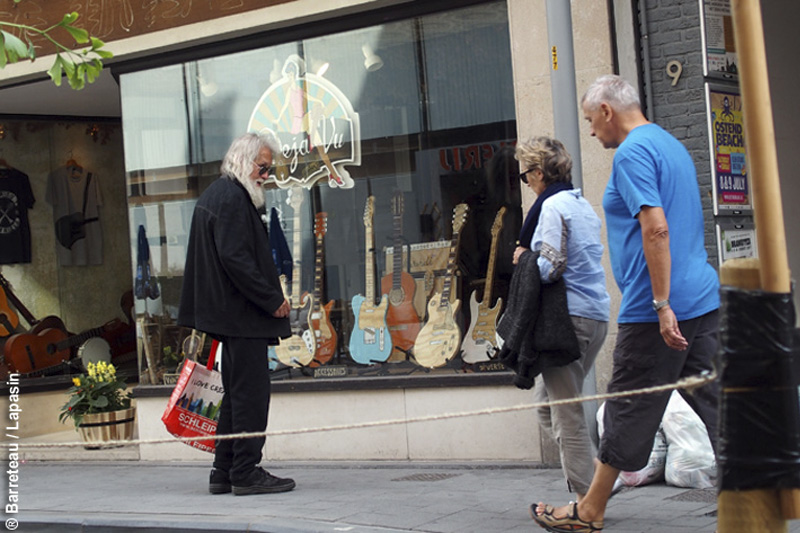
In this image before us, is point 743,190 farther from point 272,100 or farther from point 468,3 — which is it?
point 272,100

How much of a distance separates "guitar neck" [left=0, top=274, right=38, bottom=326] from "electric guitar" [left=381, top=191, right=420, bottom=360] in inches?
198

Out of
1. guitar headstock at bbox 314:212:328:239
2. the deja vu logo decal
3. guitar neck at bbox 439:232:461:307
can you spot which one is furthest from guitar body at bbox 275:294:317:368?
guitar neck at bbox 439:232:461:307

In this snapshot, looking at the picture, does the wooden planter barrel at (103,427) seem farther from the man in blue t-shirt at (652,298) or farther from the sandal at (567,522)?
the man in blue t-shirt at (652,298)

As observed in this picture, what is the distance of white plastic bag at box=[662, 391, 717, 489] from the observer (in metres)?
5.80

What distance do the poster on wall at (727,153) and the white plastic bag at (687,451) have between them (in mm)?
1346

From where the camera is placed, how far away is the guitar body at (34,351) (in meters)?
10.8

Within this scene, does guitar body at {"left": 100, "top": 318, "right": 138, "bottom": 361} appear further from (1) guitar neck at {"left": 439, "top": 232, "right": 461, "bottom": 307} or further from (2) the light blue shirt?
(2) the light blue shirt

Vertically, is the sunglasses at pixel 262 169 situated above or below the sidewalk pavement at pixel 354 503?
above

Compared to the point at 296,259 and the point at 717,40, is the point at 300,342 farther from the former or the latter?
the point at 717,40

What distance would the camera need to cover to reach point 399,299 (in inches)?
315

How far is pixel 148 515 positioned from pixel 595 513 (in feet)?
8.78

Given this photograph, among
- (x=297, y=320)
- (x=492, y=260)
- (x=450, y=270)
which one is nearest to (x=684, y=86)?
(x=492, y=260)

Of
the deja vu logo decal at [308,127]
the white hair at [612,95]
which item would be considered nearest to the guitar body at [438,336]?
the deja vu logo decal at [308,127]

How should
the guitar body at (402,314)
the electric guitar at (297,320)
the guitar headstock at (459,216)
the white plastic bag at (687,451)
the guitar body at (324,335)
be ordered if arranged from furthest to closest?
1. the electric guitar at (297,320)
2. the guitar body at (324,335)
3. the guitar body at (402,314)
4. the guitar headstock at (459,216)
5. the white plastic bag at (687,451)
